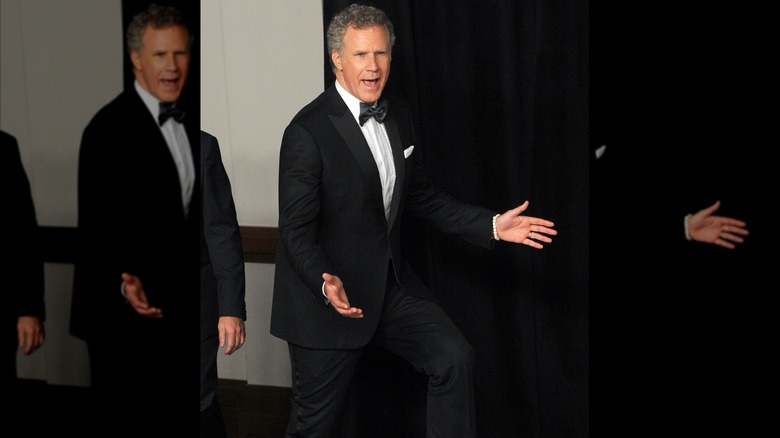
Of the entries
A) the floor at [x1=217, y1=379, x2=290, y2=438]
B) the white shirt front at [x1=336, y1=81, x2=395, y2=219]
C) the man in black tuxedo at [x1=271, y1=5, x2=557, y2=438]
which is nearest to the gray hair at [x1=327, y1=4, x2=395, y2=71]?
the man in black tuxedo at [x1=271, y1=5, x2=557, y2=438]

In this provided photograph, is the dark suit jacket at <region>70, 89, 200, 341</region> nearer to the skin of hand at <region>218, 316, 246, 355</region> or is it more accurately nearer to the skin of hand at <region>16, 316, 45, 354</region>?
the skin of hand at <region>16, 316, 45, 354</region>

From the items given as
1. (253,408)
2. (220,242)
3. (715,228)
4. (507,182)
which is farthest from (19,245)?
(253,408)

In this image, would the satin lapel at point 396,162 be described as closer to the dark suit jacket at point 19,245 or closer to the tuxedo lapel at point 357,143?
the tuxedo lapel at point 357,143

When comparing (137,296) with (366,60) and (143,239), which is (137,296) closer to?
(143,239)

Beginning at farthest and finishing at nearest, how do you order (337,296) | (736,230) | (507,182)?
(507,182), (337,296), (736,230)

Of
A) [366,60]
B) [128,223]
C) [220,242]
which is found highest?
[366,60]

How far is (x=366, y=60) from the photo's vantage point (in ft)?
7.77

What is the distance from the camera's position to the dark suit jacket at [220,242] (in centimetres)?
232

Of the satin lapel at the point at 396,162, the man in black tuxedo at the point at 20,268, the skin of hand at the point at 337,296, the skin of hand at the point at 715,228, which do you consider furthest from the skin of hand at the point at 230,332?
the man in black tuxedo at the point at 20,268

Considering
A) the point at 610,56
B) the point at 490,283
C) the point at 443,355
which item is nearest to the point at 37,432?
the point at 443,355

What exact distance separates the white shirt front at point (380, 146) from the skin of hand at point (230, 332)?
54 cm

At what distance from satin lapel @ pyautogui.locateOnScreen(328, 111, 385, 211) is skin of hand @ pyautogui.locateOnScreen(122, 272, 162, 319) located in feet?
6.28

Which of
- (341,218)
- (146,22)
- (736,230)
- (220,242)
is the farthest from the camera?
(341,218)

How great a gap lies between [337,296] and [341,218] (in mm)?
297
